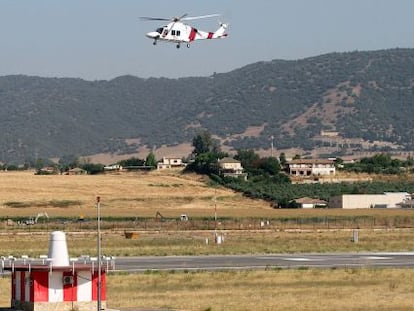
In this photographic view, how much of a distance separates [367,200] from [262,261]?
4085 inches

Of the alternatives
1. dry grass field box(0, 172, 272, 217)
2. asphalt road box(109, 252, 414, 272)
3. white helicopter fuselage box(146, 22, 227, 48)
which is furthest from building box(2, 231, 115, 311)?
dry grass field box(0, 172, 272, 217)

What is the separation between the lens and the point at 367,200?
17188cm

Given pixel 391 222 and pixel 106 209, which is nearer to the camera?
pixel 391 222

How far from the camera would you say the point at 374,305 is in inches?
1753

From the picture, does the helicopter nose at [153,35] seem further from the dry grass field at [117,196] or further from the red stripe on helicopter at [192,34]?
the dry grass field at [117,196]

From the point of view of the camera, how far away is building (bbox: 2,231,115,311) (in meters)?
38.5

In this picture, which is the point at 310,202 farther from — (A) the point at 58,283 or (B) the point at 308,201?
(A) the point at 58,283

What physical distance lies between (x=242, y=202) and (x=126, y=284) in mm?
113499

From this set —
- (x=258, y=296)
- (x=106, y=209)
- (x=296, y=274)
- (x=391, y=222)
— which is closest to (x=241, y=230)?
(x=391, y=222)

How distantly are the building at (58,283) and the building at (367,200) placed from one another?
5149 inches

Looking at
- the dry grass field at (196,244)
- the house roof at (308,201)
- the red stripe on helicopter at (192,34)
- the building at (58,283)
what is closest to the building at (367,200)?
the house roof at (308,201)

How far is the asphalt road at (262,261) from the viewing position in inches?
2557

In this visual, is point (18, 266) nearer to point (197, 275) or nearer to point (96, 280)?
point (96, 280)

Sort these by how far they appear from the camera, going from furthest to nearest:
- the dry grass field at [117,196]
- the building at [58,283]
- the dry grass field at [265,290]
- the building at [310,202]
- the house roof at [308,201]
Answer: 1. the house roof at [308,201]
2. the building at [310,202]
3. the dry grass field at [117,196]
4. the dry grass field at [265,290]
5. the building at [58,283]
